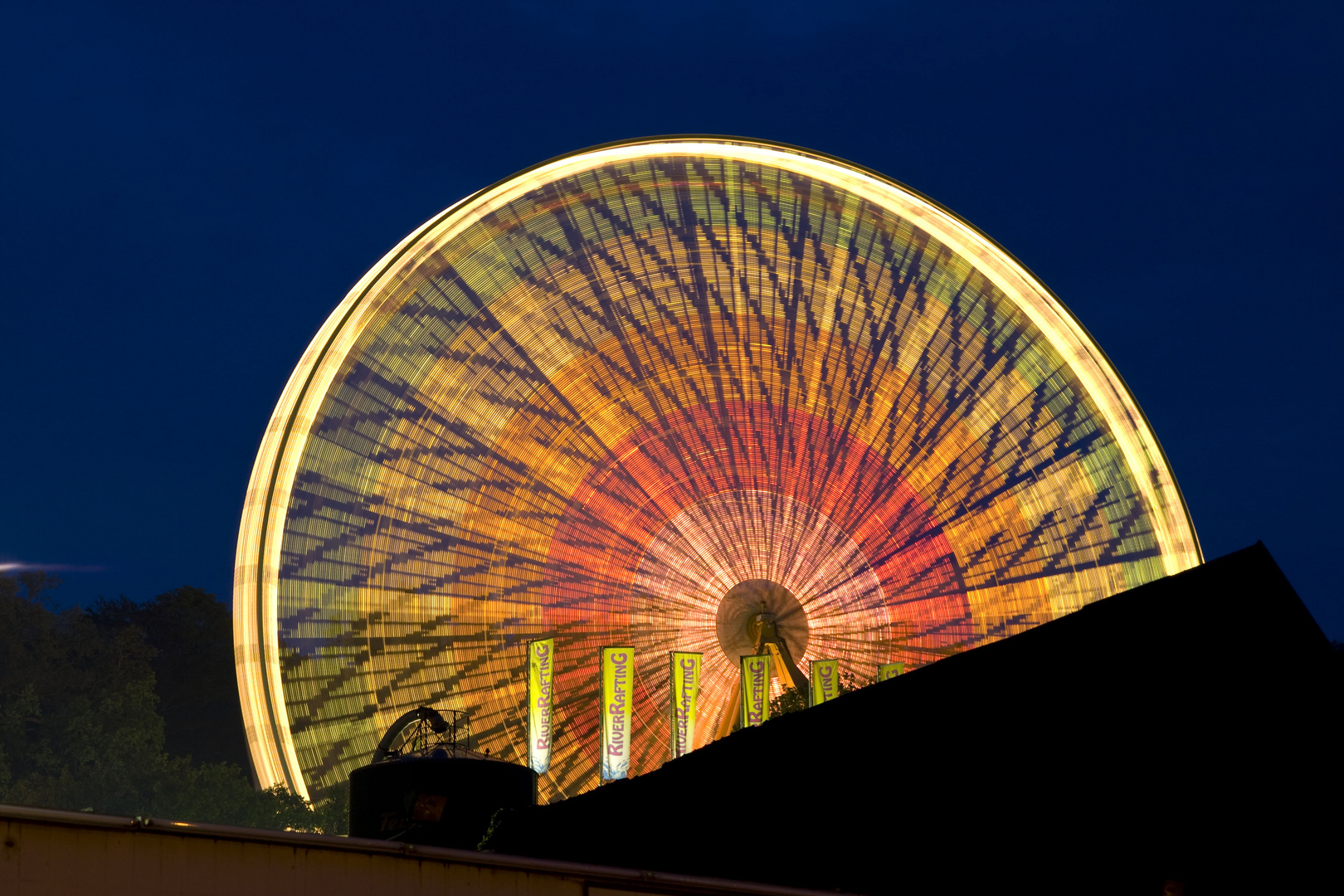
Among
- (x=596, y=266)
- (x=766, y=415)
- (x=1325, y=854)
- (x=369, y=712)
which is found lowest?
(x=1325, y=854)

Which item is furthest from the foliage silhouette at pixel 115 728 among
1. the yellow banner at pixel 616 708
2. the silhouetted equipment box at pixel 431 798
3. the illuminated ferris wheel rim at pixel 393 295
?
the silhouetted equipment box at pixel 431 798

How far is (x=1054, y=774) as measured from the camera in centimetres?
1073

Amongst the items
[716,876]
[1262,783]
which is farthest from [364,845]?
[1262,783]

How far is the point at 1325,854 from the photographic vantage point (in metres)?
9.91

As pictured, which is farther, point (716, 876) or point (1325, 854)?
point (716, 876)

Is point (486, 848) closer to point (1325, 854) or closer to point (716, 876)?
point (716, 876)

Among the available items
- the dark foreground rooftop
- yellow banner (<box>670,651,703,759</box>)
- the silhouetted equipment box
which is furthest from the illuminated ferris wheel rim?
the dark foreground rooftop

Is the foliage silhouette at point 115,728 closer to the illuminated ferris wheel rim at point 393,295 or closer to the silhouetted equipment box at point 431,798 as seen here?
the illuminated ferris wheel rim at point 393,295

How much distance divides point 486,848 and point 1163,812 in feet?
19.0

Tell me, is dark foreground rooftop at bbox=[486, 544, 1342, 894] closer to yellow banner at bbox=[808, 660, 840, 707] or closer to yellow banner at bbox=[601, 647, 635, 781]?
yellow banner at bbox=[601, 647, 635, 781]

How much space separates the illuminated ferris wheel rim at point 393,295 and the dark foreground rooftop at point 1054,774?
12.7 meters

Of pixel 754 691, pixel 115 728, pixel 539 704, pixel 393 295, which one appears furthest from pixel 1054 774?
pixel 115 728

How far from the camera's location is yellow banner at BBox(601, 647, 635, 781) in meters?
23.9

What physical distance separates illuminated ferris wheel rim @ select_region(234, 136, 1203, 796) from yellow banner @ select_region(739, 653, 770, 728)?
716cm
